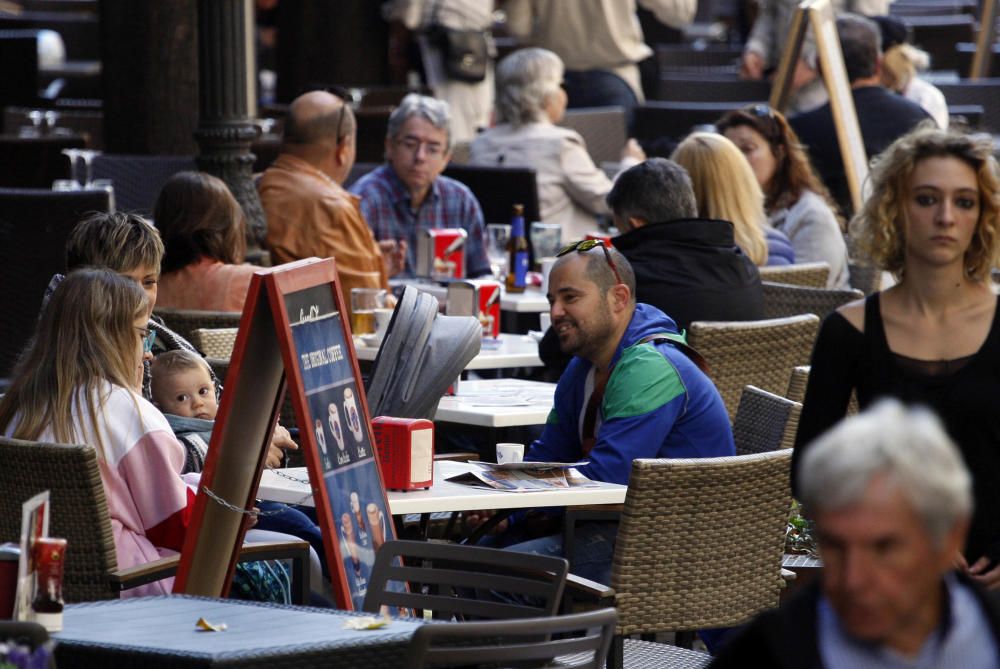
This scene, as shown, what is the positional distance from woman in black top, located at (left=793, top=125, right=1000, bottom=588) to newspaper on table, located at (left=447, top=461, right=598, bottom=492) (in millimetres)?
1203

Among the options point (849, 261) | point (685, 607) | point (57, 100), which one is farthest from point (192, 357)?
point (57, 100)

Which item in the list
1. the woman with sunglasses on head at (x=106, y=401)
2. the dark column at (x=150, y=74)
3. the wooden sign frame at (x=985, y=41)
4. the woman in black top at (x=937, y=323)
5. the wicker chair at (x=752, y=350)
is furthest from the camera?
the wooden sign frame at (x=985, y=41)

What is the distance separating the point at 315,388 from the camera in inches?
147

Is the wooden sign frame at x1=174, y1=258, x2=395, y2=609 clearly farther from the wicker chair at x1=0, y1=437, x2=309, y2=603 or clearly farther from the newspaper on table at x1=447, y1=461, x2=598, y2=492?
the newspaper on table at x1=447, y1=461, x2=598, y2=492

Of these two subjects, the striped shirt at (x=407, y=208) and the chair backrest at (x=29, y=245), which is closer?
the chair backrest at (x=29, y=245)

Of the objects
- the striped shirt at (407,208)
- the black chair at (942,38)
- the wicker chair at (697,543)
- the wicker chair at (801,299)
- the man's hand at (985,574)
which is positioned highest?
the black chair at (942,38)

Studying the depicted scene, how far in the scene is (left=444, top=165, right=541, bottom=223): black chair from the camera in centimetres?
856

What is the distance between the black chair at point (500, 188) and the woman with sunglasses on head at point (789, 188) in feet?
3.40

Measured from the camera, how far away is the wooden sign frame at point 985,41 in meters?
12.9

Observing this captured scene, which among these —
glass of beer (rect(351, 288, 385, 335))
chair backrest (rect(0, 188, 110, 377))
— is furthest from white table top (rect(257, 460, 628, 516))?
chair backrest (rect(0, 188, 110, 377))

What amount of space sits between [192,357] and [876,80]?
17.3ft

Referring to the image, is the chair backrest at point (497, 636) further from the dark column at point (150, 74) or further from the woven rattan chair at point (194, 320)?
the dark column at point (150, 74)

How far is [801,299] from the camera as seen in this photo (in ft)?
21.8

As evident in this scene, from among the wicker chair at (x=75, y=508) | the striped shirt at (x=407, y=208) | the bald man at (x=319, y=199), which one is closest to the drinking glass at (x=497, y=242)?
the striped shirt at (x=407, y=208)
